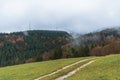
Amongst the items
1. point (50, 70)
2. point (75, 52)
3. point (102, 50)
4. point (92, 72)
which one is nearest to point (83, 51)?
point (75, 52)

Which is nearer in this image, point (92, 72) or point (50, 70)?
point (92, 72)

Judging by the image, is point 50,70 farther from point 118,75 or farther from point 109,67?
point 118,75

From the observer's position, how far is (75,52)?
18062cm

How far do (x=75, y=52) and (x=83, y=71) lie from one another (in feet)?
420

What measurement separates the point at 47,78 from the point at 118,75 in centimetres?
1173

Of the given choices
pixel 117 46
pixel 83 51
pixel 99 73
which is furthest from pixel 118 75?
pixel 117 46

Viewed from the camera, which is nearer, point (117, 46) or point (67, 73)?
point (67, 73)

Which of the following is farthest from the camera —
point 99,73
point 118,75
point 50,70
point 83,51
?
point 83,51

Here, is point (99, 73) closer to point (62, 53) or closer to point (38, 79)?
point (38, 79)

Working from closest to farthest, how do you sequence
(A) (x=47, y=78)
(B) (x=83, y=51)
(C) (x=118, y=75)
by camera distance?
1. (C) (x=118, y=75)
2. (A) (x=47, y=78)
3. (B) (x=83, y=51)

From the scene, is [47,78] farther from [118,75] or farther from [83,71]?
[118,75]

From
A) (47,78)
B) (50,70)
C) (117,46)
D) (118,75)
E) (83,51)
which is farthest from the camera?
(117,46)

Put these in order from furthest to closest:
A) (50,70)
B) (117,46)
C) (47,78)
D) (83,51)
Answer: (117,46)
(83,51)
(50,70)
(47,78)

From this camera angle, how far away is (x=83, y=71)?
52750mm
